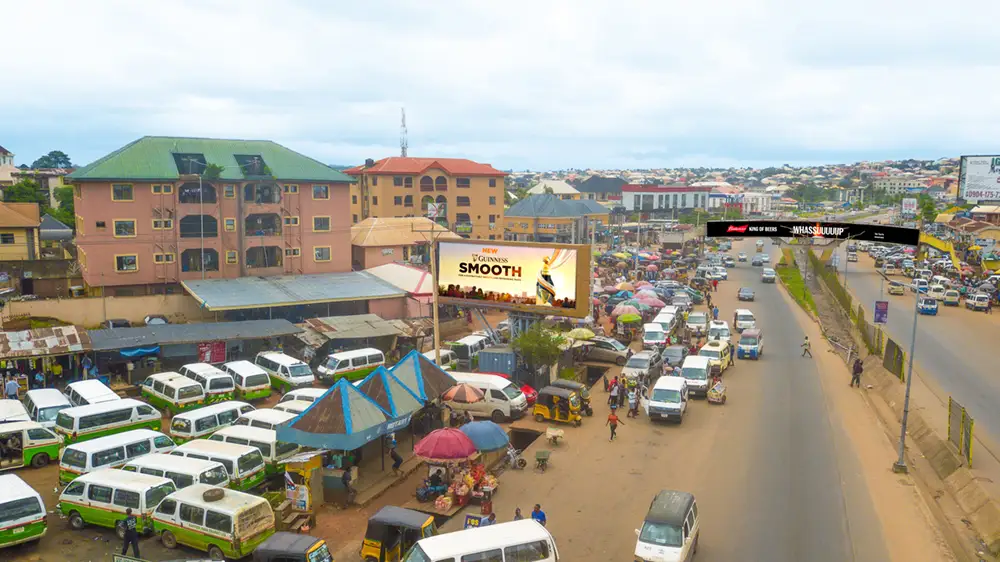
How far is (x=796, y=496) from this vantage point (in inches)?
712

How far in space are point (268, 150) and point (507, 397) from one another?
27.6 m

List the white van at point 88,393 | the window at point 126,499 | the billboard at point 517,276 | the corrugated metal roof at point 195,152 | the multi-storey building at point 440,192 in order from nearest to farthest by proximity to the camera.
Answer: the window at point 126,499 → the white van at point 88,393 → the billboard at point 517,276 → the corrugated metal roof at point 195,152 → the multi-storey building at point 440,192

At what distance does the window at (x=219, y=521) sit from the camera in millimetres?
14391

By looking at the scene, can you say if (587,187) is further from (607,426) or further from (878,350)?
(607,426)

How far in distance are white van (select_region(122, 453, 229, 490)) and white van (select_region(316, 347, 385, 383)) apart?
11643mm

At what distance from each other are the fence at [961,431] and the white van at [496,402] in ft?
45.2

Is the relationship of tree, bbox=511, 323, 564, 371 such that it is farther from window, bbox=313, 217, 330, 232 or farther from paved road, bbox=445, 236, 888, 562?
window, bbox=313, 217, 330, 232

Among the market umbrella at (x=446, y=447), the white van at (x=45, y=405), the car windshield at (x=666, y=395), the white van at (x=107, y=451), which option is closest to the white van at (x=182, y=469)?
the white van at (x=107, y=451)

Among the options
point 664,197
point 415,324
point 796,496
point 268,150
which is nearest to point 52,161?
point 664,197

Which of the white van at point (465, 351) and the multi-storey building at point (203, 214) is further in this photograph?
the multi-storey building at point (203, 214)

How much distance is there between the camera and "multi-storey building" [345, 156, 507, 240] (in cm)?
7338

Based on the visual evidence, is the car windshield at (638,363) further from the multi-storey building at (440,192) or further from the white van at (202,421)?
the multi-storey building at (440,192)

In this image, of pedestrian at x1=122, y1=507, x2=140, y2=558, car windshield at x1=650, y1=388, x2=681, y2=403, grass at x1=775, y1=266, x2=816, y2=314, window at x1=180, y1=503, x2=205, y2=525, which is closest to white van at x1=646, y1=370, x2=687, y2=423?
car windshield at x1=650, y1=388, x2=681, y2=403

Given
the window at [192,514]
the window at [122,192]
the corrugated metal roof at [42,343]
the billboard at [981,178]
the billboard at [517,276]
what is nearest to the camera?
the window at [192,514]
